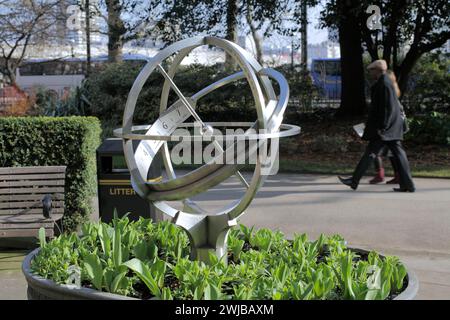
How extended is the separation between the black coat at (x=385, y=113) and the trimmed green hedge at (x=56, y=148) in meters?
4.32

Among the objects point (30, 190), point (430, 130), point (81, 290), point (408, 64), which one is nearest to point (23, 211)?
point (30, 190)

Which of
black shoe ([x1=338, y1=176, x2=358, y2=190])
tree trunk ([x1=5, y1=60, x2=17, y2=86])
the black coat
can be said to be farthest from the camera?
tree trunk ([x1=5, y1=60, x2=17, y2=86])

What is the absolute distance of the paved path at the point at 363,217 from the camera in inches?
261

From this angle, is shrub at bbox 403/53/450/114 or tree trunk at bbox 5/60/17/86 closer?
shrub at bbox 403/53/450/114

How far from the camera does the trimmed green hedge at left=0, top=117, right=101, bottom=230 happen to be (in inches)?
313

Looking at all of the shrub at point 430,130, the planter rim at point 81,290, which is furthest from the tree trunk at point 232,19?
the planter rim at point 81,290

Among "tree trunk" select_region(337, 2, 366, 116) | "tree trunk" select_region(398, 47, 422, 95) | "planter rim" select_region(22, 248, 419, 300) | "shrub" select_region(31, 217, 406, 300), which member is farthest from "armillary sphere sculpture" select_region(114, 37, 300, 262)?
"tree trunk" select_region(337, 2, 366, 116)

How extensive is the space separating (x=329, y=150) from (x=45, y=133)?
7.80 meters

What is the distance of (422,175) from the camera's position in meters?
11.6

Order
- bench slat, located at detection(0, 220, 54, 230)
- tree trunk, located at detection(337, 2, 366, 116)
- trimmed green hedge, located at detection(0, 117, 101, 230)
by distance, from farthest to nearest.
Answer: tree trunk, located at detection(337, 2, 366, 116), trimmed green hedge, located at detection(0, 117, 101, 230), bench slat, located at detection(0, 220, 54, 230)

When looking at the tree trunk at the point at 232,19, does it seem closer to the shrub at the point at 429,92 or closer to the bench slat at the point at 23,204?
the shrub at the point at 429,92

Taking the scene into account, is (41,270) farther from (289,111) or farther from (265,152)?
(289,111)

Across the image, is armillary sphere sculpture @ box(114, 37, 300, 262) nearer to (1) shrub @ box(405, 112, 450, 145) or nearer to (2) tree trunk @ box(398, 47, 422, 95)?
(1) shrub @ box(405, 112, 450, 145)

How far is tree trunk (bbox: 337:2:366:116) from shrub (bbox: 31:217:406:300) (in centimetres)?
1372
